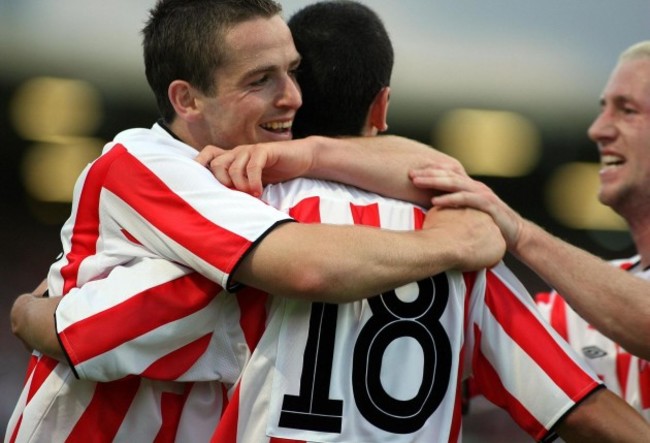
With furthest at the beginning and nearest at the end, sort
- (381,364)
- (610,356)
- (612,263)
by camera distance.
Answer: (612,263) < (610,356) < (381,364)

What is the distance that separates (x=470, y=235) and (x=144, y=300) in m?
0.62

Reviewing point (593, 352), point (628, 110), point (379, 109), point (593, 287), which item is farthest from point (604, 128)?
point (379, 109)

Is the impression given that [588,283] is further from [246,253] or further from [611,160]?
[611,160]

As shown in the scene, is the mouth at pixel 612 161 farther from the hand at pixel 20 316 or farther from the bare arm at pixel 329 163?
the hand at pixel 20 316

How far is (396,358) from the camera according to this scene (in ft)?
6.27

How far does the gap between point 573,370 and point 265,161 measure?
2.38ft

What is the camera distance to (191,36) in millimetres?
2123

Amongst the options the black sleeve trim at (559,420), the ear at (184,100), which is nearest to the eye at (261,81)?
the ear at (184,100)

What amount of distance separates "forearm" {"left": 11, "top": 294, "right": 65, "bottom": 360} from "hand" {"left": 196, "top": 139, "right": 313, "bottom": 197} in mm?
411

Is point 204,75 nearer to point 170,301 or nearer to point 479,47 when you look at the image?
point 170,301

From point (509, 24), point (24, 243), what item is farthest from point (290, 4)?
point (24, 243)

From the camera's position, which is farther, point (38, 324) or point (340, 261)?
point (38, 324)

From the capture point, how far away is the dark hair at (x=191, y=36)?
2.10 meters

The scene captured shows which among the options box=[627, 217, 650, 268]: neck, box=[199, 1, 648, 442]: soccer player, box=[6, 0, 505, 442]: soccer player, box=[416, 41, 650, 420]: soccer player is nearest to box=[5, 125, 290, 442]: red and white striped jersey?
box=[6, 0, 505, 442]: soccer player
